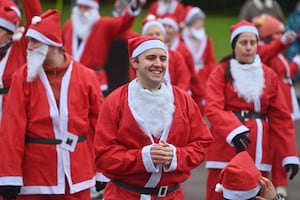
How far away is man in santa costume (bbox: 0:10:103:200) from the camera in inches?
233

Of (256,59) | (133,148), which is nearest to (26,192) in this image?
(133,148)

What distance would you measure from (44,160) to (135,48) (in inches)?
45.7

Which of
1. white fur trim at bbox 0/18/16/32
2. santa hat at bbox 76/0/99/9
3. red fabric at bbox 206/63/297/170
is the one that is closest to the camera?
red fabric at bbox 206/63/297/170

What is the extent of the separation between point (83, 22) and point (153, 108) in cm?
523

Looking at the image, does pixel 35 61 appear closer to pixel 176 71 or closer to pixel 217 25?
pixel 176 71

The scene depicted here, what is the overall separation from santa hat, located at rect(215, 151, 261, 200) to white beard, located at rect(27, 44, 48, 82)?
178cm

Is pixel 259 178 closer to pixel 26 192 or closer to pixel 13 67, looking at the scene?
pixel 26 192

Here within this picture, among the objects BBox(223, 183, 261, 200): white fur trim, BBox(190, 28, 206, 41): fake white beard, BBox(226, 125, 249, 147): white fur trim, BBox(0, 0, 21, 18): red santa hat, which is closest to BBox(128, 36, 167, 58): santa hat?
BBox(223, 183, 261, 200): white fur trim

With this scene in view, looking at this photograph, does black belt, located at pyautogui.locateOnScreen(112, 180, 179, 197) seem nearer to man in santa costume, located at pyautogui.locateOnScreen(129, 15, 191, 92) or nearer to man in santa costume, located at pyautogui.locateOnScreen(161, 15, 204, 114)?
man in santa costume, located at pyautogui.locateOnScreen(129, 15, 191, 92)

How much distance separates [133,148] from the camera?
5305mm

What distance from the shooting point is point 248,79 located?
7.09m

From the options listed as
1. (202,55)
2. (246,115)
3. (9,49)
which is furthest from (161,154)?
(202,55)

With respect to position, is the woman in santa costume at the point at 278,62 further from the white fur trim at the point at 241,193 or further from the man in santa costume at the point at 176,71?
the white fur trim at the point at 241,193

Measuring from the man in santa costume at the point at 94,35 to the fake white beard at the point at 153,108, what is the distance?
15.9 feet
